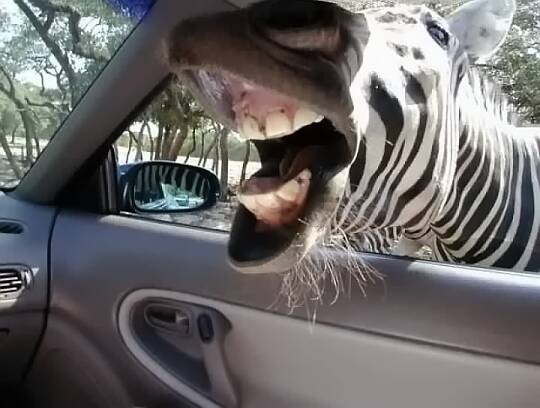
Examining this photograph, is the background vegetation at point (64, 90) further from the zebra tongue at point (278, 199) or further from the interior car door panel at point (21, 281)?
the zebra tongue at point (278, 199)

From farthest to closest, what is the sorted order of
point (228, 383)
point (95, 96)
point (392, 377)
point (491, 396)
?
point (95, 96) → point (228, 383) → point (392, 377) → point (491, 396)

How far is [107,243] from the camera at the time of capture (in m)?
1.91

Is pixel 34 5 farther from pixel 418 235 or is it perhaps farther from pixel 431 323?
pixel 431 323

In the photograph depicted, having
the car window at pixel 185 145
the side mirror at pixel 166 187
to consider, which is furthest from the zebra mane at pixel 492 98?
the side mirror at pixel 166 187

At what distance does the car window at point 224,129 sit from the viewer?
149 cm

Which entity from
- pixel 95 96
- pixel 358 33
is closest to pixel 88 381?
pixel 95 96

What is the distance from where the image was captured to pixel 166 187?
1.97 meters

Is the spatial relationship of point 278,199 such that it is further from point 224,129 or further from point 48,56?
point 48,56

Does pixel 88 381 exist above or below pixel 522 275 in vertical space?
below

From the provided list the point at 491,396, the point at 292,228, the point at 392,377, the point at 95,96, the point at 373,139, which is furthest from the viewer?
the point at 95,96

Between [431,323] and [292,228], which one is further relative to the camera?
[431,323]

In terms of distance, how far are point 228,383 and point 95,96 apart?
68 cm

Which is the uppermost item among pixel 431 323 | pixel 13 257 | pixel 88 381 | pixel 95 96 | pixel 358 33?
pixel 358 33

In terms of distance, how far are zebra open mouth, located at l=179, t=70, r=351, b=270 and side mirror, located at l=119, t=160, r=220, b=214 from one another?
0.60 metres
